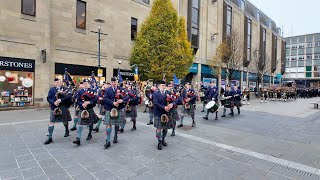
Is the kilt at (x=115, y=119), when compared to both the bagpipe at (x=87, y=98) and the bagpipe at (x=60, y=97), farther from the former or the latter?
the bagpipe at (x=60, y=97)

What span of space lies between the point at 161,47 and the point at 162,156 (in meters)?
11.4

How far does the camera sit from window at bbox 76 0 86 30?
15648 millimetres

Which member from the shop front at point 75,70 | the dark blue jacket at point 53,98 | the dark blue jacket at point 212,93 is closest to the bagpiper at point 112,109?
the dark blue jacket at point 53,98

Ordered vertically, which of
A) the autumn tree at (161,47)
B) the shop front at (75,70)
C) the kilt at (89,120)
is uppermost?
the autumn tree at (161,47)

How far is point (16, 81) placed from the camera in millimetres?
12789

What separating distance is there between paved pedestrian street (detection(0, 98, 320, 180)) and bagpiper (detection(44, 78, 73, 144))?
2.11 feet

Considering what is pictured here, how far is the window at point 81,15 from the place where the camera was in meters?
15.6

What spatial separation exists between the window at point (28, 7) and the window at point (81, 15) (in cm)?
305

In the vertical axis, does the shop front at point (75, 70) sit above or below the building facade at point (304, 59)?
below

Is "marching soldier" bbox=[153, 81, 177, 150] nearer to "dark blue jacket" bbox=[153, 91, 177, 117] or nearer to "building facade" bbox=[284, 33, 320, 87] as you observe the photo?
"dark blue jacket" bbox=[153, 91, 177, 117]

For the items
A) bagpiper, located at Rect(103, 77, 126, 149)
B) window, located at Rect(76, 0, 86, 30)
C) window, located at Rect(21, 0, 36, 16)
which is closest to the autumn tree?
window, located at Rect(76, 0, 86, 30)

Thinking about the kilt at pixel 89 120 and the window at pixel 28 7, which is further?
the window at pixel 28 7

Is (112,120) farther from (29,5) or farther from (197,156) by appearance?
(29,5)

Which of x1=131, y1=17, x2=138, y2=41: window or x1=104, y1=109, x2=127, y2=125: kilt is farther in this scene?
x1=131, y1=17, x2=138, y2=41: window
